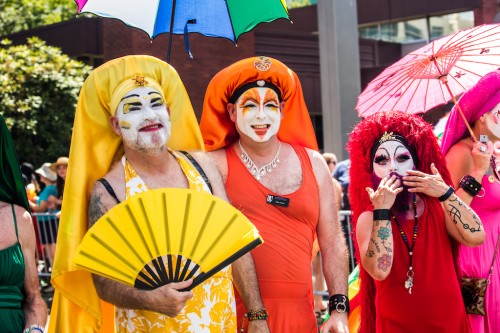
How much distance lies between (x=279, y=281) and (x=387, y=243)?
570mm

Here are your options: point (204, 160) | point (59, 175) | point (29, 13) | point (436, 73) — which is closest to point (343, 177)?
point (59, 175)

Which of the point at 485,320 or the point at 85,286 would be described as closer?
the point at 85,286

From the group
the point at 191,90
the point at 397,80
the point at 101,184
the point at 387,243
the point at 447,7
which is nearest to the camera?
the point at 101,184

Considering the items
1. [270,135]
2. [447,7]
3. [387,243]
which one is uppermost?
[447,7]

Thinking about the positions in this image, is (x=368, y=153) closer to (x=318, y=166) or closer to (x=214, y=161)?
(x=318, y=166)

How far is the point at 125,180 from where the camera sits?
13.1ft

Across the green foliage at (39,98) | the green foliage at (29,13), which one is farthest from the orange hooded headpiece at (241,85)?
the green foliage at (29,13)

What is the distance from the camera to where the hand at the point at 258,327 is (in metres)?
4.12

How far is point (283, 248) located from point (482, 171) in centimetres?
125

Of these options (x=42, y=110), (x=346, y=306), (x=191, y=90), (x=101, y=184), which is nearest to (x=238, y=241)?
(x=101, y=184)

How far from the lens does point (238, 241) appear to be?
3623 mm

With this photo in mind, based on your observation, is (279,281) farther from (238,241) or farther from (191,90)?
(191,90)

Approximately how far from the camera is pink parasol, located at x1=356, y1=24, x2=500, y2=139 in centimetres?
525

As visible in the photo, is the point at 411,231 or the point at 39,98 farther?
the point at 39,98
